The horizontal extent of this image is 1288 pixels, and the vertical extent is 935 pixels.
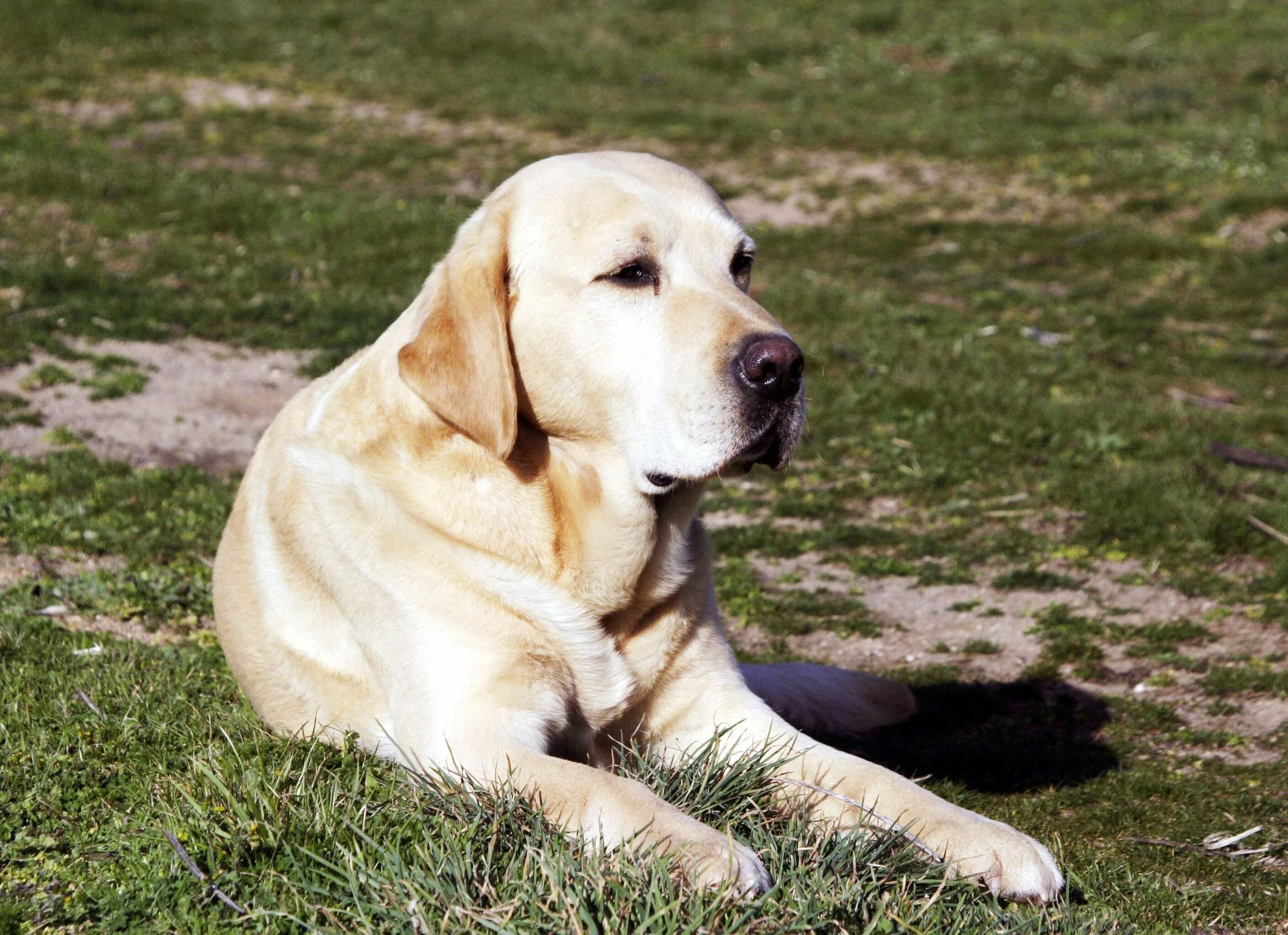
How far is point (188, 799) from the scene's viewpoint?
2.91m

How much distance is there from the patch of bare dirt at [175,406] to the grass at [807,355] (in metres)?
0.15

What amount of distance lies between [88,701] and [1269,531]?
5346 millimetres

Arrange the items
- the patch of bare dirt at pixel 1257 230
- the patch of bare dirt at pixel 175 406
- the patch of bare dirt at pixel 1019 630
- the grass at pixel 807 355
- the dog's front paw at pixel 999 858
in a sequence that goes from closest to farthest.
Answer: the grass at pixel 807 355
the dog's front paw at pixel 999 858
the patch of bare dirt at pixel 1019 630
the patch of bare dirt at pixel 175 406
the patch of bare dirt at pixel 1257 230

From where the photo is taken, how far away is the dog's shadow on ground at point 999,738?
4496 millimetres

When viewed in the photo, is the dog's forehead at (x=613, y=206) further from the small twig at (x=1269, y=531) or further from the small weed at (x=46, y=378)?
the small weed at (x=46, y=378)

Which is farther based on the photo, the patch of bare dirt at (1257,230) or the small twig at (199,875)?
the patch of bare dirt at (1257,230)

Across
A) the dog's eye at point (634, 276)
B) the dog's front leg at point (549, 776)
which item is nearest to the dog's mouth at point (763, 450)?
the dog's eye at point (634, 276)

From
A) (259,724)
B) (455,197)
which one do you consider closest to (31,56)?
(455,197)

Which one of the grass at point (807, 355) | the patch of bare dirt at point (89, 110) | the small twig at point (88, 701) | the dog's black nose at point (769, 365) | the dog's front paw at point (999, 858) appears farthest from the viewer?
the patch of bare dirt at point (89, 110)

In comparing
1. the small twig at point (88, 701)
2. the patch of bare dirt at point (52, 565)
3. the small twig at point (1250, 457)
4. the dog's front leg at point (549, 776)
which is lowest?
the patch of bare dirt at point (52, 565)

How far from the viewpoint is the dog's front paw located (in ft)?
9.77

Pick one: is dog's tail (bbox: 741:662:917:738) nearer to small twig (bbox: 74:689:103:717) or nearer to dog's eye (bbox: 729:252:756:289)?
dog's eye (bbox: 729:252:756:289)

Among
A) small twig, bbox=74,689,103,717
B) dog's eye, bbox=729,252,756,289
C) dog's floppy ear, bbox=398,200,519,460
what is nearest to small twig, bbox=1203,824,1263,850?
dog's eye, bbox=729,252,756,289

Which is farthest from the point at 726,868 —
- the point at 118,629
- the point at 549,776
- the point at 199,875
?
the point at 118,629
